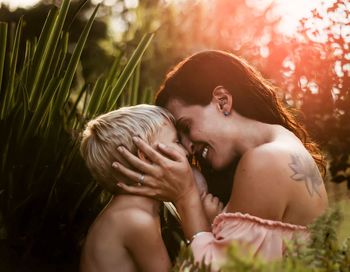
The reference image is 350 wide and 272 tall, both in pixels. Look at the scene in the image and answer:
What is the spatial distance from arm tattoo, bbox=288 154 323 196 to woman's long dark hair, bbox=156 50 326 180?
0.38 metres

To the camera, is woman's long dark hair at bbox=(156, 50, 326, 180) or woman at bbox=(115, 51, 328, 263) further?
woman's long dark hair at bbox=(156, 50, 326, 180)

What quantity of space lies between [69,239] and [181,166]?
2.00ft

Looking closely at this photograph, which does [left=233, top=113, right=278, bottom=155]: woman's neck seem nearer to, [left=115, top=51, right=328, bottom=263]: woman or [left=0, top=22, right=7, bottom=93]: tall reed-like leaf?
[left=115, top=51, right=328, bottom=263]: woman

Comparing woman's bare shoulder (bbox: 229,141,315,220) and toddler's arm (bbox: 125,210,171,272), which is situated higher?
woman's bare shoulder (bbox: 229,141,315,220)

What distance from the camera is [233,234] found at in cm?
291

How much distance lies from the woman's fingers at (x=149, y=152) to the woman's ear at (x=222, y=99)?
376 mm

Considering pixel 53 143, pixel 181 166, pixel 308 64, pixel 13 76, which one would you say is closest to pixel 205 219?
pixel 181 166

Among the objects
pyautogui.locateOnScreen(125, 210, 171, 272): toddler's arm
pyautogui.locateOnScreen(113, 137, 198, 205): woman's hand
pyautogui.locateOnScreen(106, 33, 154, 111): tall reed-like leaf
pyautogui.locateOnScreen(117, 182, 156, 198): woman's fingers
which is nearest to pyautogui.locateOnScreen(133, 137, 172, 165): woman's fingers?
pyautogui.locateOnScreen(113, 137, 198, 205): woman's hand

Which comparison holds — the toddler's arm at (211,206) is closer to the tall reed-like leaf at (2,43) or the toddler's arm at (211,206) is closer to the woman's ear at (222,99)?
the woman's ear at (222,99)

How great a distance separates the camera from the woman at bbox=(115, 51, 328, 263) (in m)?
2.96

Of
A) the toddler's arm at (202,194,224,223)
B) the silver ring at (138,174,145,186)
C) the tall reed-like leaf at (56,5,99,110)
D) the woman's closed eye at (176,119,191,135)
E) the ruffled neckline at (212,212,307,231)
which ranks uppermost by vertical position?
the tall reed-like leaf at (56,5,99,110)

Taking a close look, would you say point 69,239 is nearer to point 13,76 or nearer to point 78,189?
point 78,189

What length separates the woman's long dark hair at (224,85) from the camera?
11.1ft

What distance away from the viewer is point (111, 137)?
3160 mm
